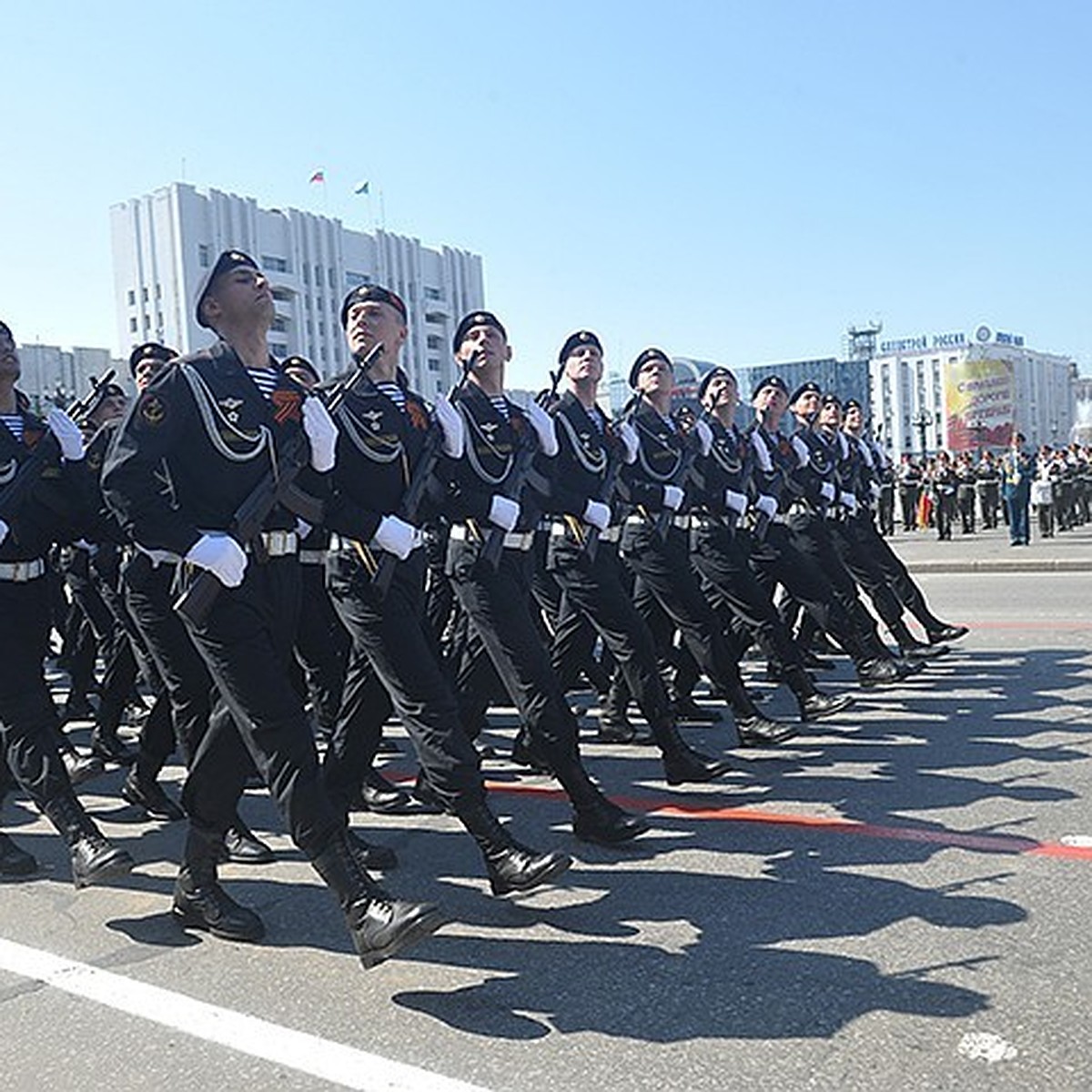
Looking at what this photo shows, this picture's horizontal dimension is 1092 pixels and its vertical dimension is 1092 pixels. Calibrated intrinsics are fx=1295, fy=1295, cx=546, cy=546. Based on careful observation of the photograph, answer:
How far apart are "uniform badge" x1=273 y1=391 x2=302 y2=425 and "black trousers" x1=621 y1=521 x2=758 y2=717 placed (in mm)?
2738

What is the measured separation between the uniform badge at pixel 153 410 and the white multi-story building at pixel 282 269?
259 ft

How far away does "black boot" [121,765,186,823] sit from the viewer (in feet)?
19.4

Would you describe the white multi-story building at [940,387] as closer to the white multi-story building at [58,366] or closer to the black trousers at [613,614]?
the white multi-story building at [58,366]

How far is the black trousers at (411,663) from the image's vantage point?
4301 mm

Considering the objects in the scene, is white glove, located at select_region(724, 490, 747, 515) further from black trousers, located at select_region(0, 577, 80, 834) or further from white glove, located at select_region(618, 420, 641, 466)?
black trousers, located at select_region(0, 577, 80, 834)

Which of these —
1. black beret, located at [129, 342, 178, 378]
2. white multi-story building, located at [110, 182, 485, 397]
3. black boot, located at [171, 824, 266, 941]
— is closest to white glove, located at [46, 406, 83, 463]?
black beret, located at [129, 342, 178, 378]

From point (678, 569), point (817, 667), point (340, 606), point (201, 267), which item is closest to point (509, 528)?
point (340, 606)

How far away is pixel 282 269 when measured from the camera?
98.1 metres

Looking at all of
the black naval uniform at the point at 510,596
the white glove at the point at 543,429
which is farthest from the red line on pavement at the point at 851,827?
the white glove at the point at 543,429

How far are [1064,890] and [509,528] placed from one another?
2379 millimetres

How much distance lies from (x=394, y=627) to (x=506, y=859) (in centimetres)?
87

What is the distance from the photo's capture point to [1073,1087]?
2.90 metres

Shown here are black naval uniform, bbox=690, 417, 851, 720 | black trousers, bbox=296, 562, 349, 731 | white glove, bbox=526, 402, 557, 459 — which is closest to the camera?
white glove, bbox=526, 402, 557, 459

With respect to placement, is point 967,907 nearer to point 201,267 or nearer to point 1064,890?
point 1064,890
